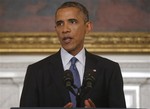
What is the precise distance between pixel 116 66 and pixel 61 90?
32cm

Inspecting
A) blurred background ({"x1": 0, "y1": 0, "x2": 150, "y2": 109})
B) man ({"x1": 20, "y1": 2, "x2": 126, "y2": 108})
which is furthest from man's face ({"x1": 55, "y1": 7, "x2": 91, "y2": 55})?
blurred background ({"x1": 0, "y1": 0, "x2": 150, "y2": 109})

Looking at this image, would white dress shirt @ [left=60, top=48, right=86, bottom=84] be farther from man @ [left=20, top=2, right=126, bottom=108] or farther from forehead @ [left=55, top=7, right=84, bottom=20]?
forehead @ [left=55, top=7, right=84, bottom=20]

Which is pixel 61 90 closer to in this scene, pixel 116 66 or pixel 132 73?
pixel 116 66

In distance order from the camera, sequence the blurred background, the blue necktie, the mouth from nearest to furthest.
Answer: the blue necktie → the mouth → the blurred background

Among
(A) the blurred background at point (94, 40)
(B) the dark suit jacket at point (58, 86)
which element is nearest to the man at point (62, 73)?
(B) the dark suit jacket at point (58, 86)

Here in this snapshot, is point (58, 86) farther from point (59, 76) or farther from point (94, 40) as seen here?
point (94, 40)

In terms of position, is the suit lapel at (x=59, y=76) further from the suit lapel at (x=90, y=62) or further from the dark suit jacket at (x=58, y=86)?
the suit lapel at (x=90, y=62)

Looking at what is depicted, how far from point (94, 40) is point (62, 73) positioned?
1.50m

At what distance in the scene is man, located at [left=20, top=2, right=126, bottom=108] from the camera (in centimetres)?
173

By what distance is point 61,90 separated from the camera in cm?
172

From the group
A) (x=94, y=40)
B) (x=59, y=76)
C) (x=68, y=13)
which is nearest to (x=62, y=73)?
(x=59, y=76)

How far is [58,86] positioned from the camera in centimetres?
174

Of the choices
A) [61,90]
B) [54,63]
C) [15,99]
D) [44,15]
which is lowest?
[15,99]

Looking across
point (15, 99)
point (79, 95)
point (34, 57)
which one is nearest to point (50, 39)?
point (34, 57)
